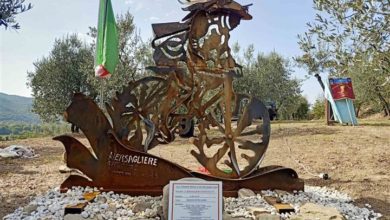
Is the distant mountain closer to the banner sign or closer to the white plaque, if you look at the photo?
the banner sign

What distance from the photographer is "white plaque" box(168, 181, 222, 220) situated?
312 centimetres

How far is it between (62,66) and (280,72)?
1294 centimetres

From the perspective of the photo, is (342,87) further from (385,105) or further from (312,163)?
(385,105)

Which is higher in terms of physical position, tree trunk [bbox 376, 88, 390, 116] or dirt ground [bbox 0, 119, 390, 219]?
tree trunk [bbox 376, 88, 390, 116]

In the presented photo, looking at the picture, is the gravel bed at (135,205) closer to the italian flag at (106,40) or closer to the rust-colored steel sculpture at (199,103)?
the rust-colored steel sculpture at (199,103)

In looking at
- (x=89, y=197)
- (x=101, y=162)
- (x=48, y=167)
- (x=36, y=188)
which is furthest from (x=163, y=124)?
(x=48, y=167)

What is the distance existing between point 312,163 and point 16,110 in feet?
71.9

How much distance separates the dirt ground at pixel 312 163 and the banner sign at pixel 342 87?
2.04 metres

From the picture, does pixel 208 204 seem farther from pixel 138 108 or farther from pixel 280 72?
pixel 280 72

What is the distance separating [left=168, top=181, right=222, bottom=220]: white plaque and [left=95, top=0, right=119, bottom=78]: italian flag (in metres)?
6.71

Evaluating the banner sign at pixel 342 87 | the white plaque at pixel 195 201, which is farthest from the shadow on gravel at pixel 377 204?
the banner sign at pixel 342 87

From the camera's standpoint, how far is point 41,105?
16.2m

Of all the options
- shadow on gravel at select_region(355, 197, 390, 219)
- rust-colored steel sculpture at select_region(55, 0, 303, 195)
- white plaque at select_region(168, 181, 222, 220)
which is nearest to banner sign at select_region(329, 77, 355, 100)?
shadow on gravel at select_region(355, 197, 390, 219)

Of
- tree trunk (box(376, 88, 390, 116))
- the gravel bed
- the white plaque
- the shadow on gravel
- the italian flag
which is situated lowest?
the shadow on gravel
